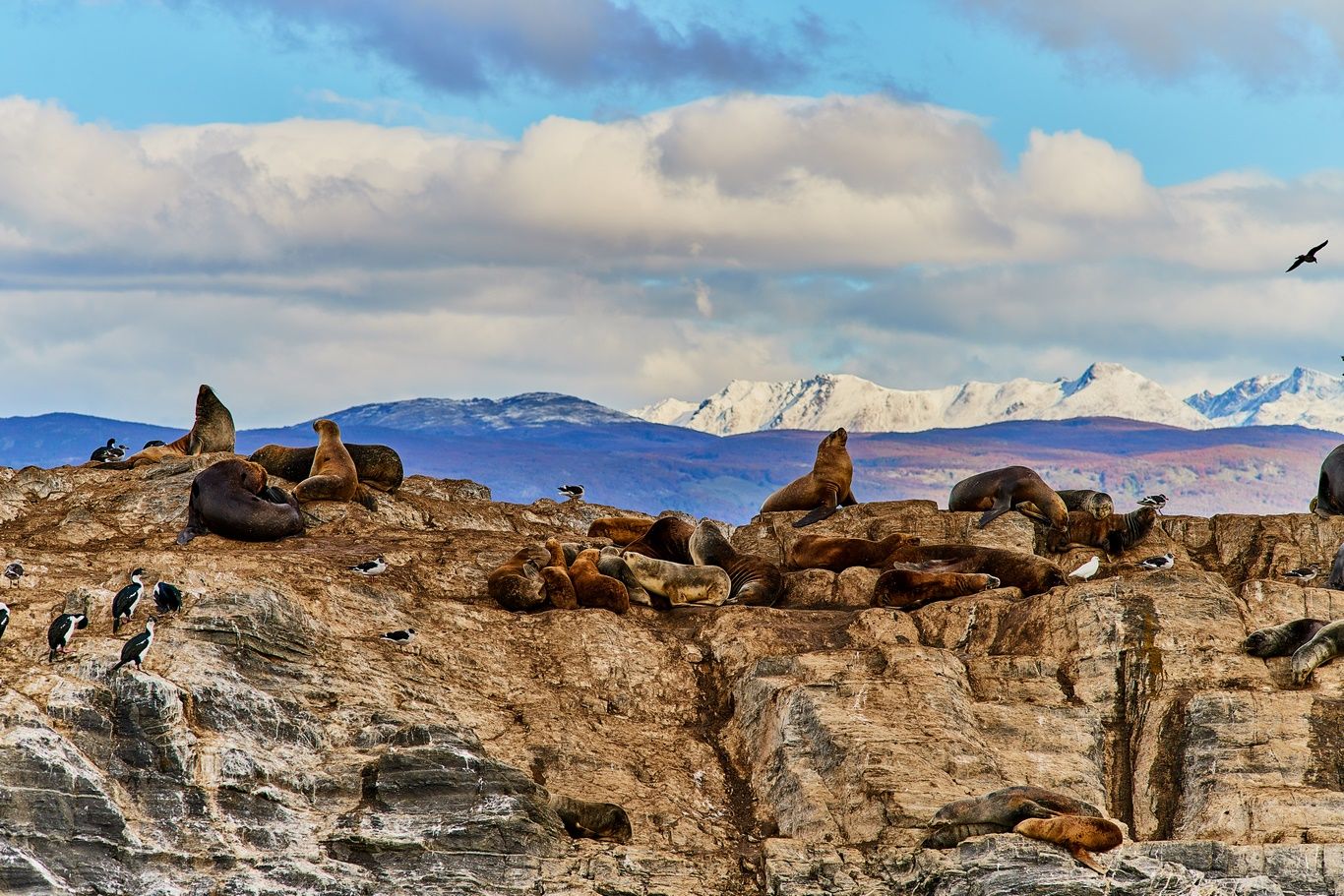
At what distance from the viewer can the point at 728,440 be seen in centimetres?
16275

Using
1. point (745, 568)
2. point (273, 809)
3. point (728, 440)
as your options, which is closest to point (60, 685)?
point (273, 809)

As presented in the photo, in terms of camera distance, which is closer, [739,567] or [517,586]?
[517,586]

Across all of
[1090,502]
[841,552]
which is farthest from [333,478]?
[1090,502]

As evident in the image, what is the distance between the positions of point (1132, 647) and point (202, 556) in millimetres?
9464

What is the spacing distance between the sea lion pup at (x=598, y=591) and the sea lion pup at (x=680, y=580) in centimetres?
68

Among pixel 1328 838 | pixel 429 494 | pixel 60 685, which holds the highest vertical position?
pixel 429 494

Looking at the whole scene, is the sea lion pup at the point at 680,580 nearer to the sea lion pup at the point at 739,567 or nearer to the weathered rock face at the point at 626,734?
the sea lion pup at the point at 739,567

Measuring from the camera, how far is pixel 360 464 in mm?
25609

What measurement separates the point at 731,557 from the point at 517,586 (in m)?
3.81

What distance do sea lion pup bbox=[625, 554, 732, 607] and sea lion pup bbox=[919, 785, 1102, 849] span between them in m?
5.83

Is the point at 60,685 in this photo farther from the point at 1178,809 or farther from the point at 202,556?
the point at 1178,809

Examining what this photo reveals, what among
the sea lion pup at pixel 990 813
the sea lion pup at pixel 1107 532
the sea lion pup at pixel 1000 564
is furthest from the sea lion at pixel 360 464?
the sea lion pup at pixel 990 813

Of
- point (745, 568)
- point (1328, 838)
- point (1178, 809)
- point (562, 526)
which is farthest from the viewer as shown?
point (562, 526)

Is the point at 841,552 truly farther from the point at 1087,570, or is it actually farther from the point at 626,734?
the point at 626,734
